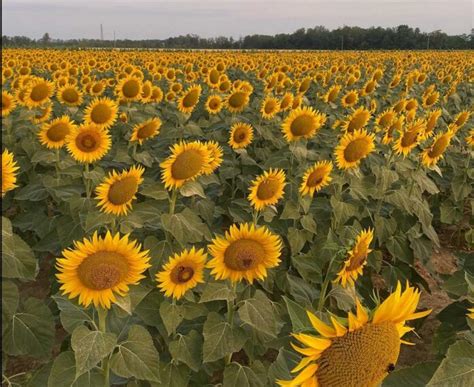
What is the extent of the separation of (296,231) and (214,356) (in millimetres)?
1416

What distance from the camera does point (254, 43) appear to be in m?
58.2

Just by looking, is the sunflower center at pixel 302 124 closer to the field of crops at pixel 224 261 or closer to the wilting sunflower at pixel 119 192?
the field of crops at pixel 224 261

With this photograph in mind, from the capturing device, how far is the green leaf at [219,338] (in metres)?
2.40

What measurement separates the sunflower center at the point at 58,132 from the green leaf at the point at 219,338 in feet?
7.13

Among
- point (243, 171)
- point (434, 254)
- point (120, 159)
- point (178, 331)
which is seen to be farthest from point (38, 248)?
point (434, 254)

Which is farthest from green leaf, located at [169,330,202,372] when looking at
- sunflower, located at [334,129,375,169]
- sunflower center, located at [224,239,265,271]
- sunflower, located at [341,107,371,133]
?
sunflower, located at [341,107,371,133]

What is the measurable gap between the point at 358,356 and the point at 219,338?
1.40 meters

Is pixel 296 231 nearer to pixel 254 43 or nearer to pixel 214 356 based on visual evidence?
pixel 214 356

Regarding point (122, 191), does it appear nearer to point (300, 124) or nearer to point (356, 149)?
point (356, 149)

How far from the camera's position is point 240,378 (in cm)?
257

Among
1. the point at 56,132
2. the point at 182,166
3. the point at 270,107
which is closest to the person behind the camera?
the point at 182,166

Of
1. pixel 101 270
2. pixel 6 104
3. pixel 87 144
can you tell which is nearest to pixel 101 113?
pixel 87 144

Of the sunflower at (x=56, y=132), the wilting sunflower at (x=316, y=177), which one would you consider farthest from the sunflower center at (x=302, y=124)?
the sunflower at (x=56, y=132)

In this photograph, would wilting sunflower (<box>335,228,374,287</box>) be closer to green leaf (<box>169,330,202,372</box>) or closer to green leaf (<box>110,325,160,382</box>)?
green leaf (<box>169,330,202,372</box>)
